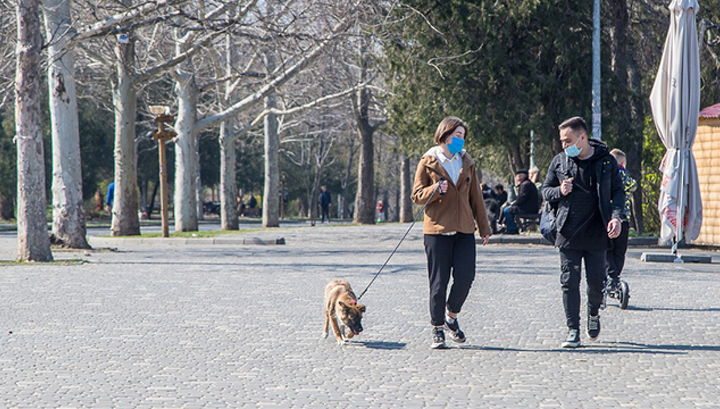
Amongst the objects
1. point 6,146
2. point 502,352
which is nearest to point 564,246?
point 502,352

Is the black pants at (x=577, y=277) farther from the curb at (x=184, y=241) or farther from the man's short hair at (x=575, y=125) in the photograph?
the curb at (x=184, y=241)

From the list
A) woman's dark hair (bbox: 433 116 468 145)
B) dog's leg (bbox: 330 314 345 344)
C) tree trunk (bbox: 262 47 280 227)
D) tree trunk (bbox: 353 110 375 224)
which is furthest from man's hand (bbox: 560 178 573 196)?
tree trunk (bbox: 353 110 375 224)

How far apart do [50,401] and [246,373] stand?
1.32 meters

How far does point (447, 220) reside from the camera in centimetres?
714

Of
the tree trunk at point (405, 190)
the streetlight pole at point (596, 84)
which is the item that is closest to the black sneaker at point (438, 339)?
the streetlight pole at point (596, 84)

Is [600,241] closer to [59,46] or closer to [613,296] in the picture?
[613,296]

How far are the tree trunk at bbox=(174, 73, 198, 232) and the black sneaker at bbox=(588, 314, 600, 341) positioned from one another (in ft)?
65.2

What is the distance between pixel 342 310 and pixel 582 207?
6.44 feet

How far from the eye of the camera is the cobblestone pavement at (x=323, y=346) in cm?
552

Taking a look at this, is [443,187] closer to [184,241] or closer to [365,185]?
[184,241]

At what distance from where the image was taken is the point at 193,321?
340 inches

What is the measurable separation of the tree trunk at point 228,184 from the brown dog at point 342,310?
76.5ft

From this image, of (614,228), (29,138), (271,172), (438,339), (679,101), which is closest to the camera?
(614,228)

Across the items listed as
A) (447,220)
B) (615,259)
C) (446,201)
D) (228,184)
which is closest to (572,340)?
(447,220)
